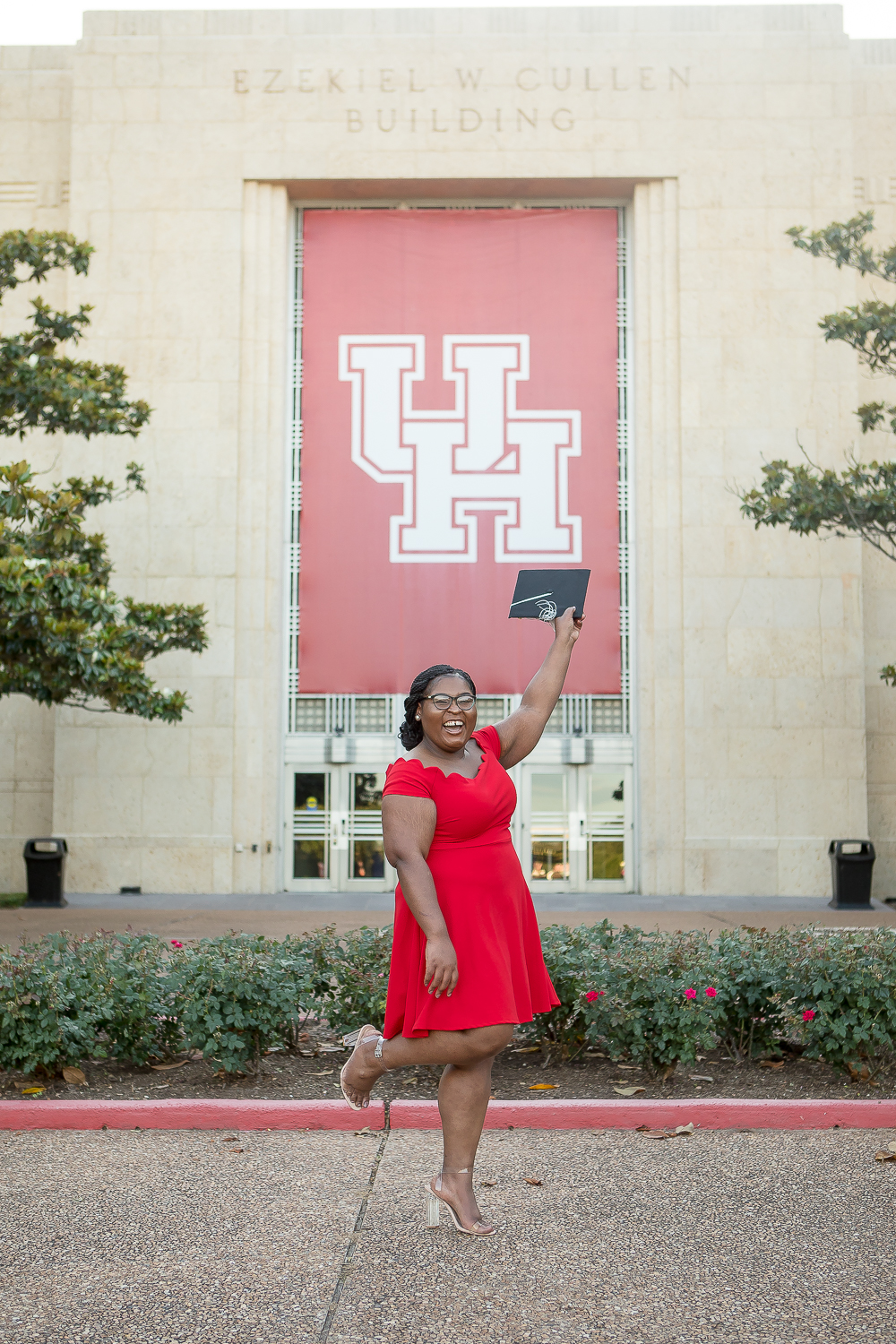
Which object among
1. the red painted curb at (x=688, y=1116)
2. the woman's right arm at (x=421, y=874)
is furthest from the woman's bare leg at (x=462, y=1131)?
the red painted curb at (x=688, y=1116)

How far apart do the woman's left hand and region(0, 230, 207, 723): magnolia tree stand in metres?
7.30

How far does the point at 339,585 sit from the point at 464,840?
→ 14616 millimetres

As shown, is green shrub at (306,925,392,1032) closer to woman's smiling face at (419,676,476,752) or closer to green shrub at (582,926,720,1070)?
green shrub at (582,926,720,1070)

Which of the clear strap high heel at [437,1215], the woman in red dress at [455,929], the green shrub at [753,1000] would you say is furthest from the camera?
the green shrub at [753,1000]

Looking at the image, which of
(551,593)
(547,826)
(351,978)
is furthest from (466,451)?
(551,593)

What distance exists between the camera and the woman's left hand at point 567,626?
426 centimetres

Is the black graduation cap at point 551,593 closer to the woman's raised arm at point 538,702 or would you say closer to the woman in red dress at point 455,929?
the woman's raised arm at point 538,702

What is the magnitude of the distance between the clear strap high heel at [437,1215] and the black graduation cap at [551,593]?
6.41ft

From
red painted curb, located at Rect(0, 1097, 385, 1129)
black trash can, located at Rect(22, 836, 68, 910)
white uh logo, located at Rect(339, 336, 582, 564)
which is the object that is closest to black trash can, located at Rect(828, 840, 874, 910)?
white uh logo, located at Rect(339, 336, 582, 564)

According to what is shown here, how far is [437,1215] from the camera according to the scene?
3875mm

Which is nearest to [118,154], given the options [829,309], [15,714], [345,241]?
[345,241]

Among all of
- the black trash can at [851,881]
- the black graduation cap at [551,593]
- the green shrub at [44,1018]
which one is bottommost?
the black trash can at [851,881]

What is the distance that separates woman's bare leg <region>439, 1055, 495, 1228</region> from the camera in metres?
3.83

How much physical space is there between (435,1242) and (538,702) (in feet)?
6.08
